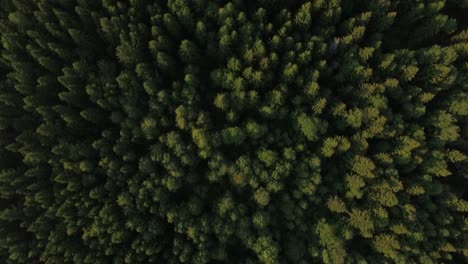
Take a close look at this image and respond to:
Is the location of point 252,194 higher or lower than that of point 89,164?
lower

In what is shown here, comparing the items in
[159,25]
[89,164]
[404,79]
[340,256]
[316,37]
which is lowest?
[340,256]

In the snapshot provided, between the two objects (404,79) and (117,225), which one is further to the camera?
(404,79)

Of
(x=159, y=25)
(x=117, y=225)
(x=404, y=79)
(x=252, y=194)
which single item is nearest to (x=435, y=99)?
(x=404, y=79)

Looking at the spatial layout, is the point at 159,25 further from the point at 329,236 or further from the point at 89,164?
the point at 329,236

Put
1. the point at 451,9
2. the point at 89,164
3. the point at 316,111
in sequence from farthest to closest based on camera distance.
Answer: the point at 451,9
the point at 316,111
the point at 89,164

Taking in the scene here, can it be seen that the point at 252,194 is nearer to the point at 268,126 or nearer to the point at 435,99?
the point at 268,126

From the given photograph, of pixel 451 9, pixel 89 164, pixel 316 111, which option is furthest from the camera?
pixel 451 9
